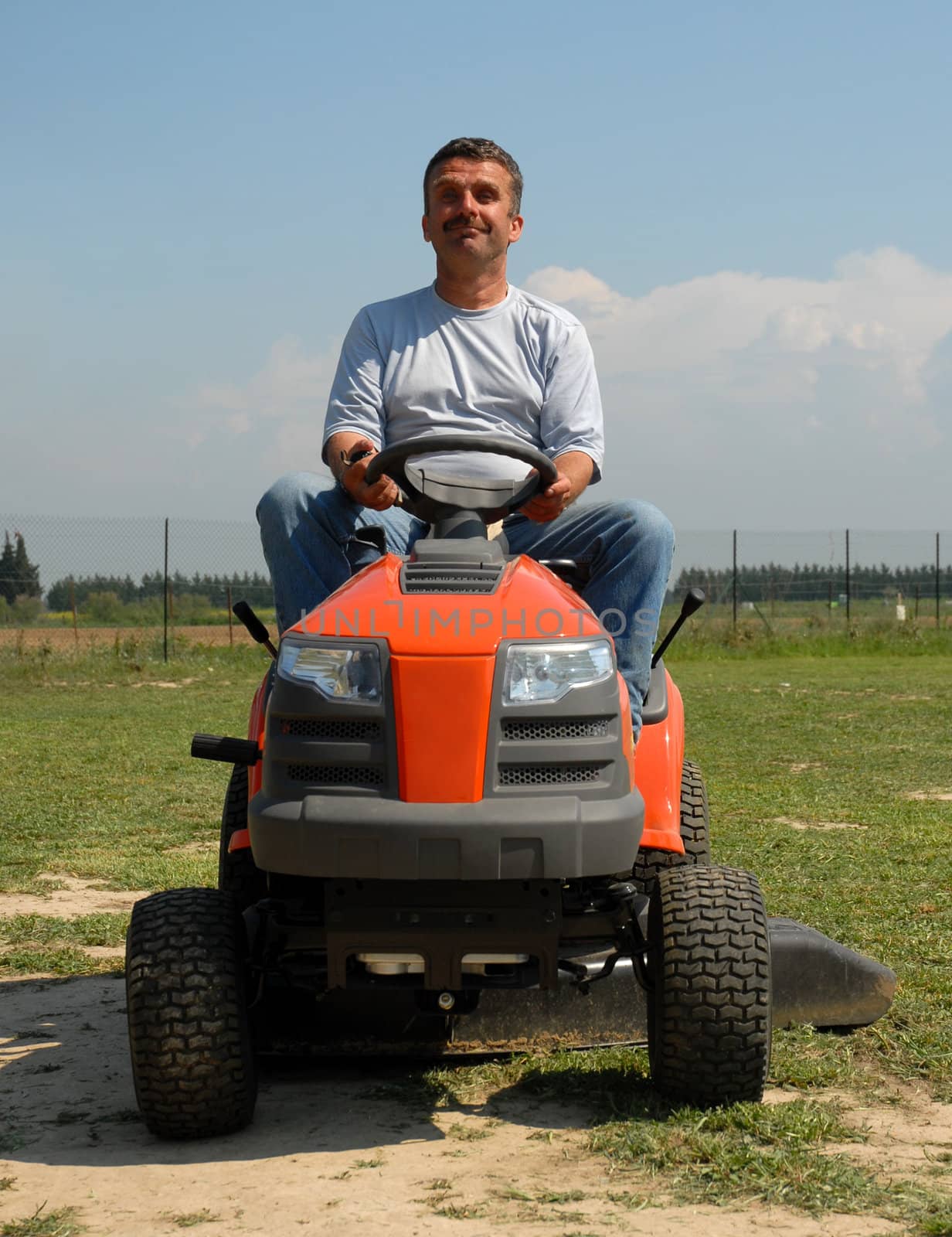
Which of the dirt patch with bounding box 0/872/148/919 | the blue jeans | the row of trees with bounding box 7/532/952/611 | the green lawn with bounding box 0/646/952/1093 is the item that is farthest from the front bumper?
the row of trees with bounding box 7/532/952/611

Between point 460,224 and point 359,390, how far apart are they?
0.49m

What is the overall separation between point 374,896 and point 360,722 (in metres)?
0.32

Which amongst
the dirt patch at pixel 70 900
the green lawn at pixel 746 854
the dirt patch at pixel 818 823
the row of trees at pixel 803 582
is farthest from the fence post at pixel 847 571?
the dirt patch at pixel 70 900

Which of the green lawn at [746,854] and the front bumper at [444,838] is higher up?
the front bumper at [444,838]

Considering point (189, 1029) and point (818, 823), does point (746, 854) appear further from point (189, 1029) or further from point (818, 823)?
point (189, 1029)

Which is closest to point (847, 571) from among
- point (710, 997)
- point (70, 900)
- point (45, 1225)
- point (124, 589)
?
point (124, 589)

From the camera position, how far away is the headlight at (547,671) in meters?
2.62

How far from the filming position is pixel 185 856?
6.08 metres

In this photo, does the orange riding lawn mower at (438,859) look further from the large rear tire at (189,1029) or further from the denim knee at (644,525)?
the denim knee at (644,525)

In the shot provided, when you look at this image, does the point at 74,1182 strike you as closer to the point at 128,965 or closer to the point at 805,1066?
the point at 128,965

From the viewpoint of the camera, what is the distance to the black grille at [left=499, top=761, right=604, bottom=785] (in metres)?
2.59

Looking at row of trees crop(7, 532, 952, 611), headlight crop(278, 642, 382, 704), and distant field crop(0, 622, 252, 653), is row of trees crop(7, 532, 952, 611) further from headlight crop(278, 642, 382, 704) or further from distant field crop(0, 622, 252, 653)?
headlight crop(278, 642, 382, 704)

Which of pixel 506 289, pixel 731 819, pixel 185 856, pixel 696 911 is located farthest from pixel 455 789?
pixel 731 819

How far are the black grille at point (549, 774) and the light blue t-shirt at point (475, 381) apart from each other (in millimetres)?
1071
